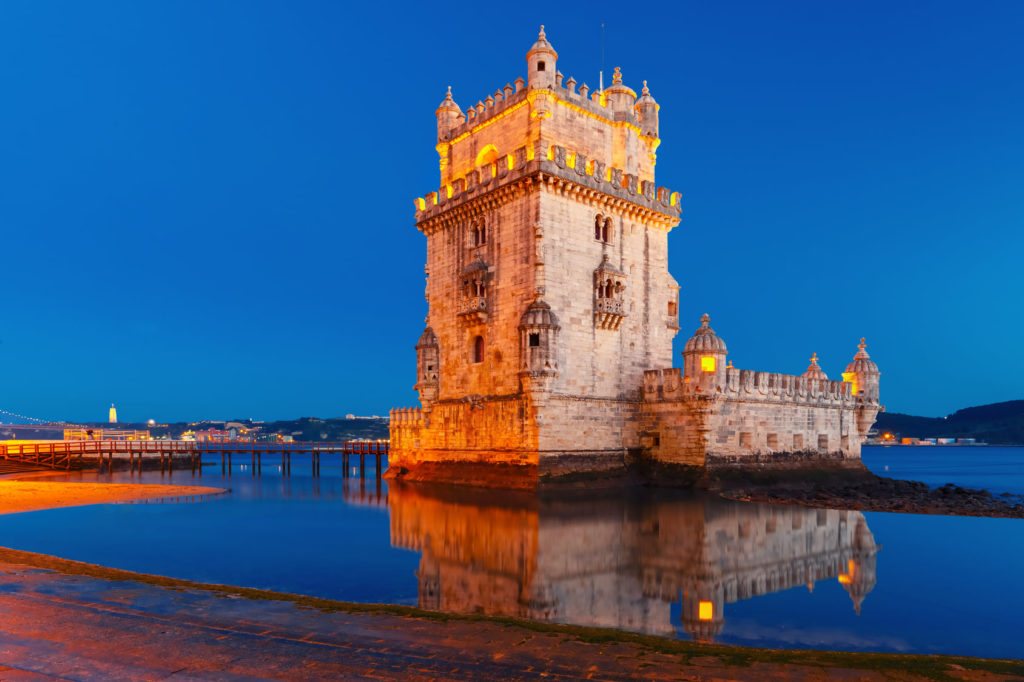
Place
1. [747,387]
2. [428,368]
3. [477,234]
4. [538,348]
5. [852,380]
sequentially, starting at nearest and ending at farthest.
Result: [538,348] → [747,387] → [477,234] → [428,368] → [852,380]

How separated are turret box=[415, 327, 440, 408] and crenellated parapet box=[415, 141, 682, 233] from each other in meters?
6.65

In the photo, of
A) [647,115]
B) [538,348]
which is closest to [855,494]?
[538,348]

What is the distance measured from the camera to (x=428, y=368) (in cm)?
3756

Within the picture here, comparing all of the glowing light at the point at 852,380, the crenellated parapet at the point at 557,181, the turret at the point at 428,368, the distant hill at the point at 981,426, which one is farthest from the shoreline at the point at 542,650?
the distant hill at the point at 981,426

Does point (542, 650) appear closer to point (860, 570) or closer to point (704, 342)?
point (860, 570)

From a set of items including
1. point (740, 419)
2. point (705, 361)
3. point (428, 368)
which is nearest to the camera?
point (705, 361)

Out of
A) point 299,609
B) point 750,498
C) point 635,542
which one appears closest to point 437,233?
point 750,498

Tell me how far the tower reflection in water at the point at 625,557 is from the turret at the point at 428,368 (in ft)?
34.5

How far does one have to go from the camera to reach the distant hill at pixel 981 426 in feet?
550

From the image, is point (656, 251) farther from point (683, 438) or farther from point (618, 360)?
point (683, 438)

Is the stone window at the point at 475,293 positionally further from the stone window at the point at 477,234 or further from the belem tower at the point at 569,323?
the stone window at the point at 477,234

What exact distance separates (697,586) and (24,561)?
13.5 meters

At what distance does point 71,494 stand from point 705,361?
2889 cm

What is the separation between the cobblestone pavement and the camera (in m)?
7.23
